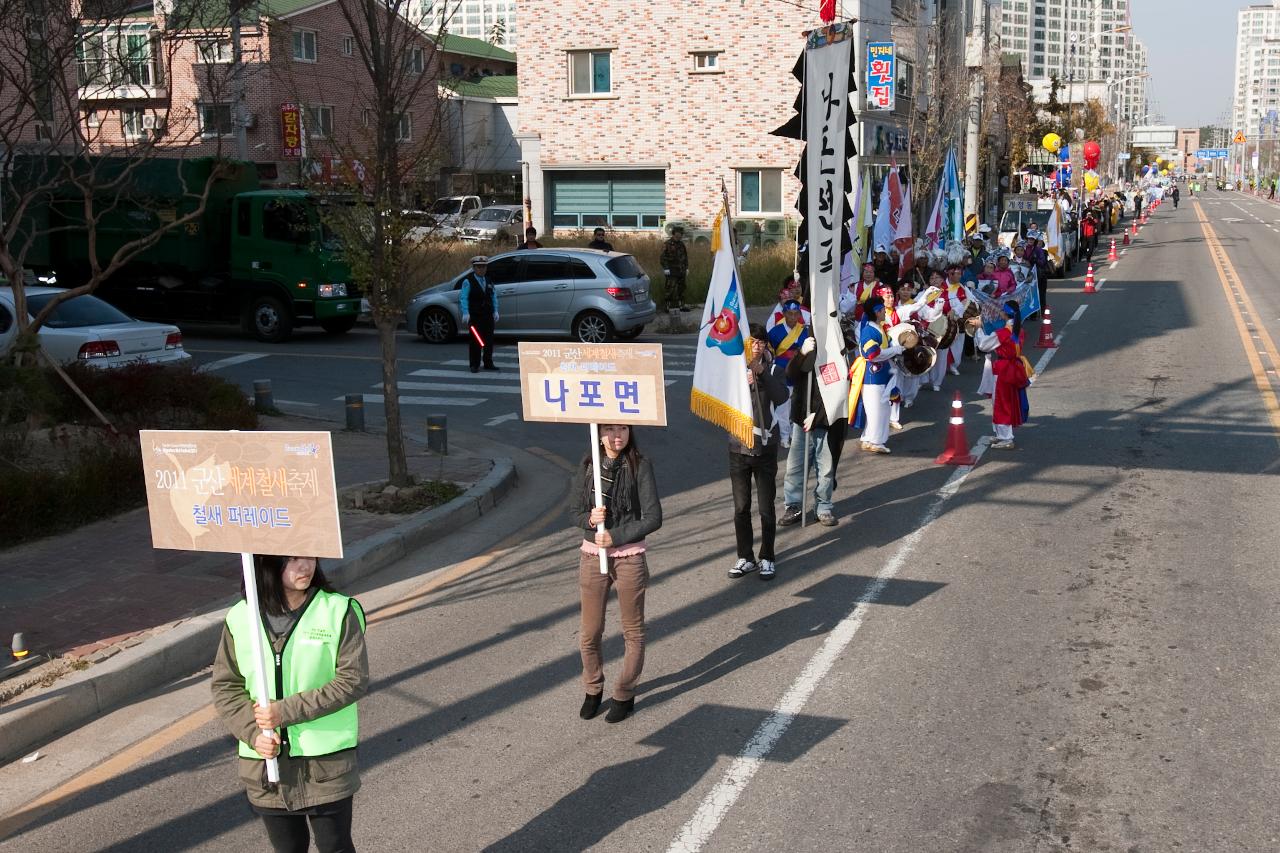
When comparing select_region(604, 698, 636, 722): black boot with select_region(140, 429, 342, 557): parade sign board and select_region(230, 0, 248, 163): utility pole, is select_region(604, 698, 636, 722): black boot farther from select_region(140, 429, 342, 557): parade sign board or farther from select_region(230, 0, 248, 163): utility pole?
select_region(230, 0, 248, 163): utility pole

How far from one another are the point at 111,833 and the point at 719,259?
5.68 meters

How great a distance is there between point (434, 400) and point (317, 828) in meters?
13.0

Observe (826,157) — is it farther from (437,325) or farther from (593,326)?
(437,325)

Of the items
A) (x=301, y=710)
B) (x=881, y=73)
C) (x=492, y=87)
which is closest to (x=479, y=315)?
(x=301, y=710)

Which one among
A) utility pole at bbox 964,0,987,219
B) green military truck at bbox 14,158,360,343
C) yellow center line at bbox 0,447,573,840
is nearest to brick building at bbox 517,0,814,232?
utility pole at bbox 964,0,987,219

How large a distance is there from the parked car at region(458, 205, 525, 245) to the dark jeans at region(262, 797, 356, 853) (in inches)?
1285

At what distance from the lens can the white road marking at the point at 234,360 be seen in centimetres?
1980

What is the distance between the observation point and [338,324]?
23188 millimetres

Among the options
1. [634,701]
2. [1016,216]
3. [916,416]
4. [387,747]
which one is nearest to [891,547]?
[634,701]

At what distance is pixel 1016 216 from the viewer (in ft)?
129

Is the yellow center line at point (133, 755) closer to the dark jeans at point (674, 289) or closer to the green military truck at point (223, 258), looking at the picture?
Result: the green military truck at point (223, 258)

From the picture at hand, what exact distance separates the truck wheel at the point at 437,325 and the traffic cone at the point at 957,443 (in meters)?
11.4

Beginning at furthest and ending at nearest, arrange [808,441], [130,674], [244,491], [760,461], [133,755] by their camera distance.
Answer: [808,441] < [760,461] < [130,674] < [133,755] < [244,491]

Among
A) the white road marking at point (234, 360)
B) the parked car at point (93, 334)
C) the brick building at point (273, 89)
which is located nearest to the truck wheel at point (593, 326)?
the brick building at point (273, 89)
